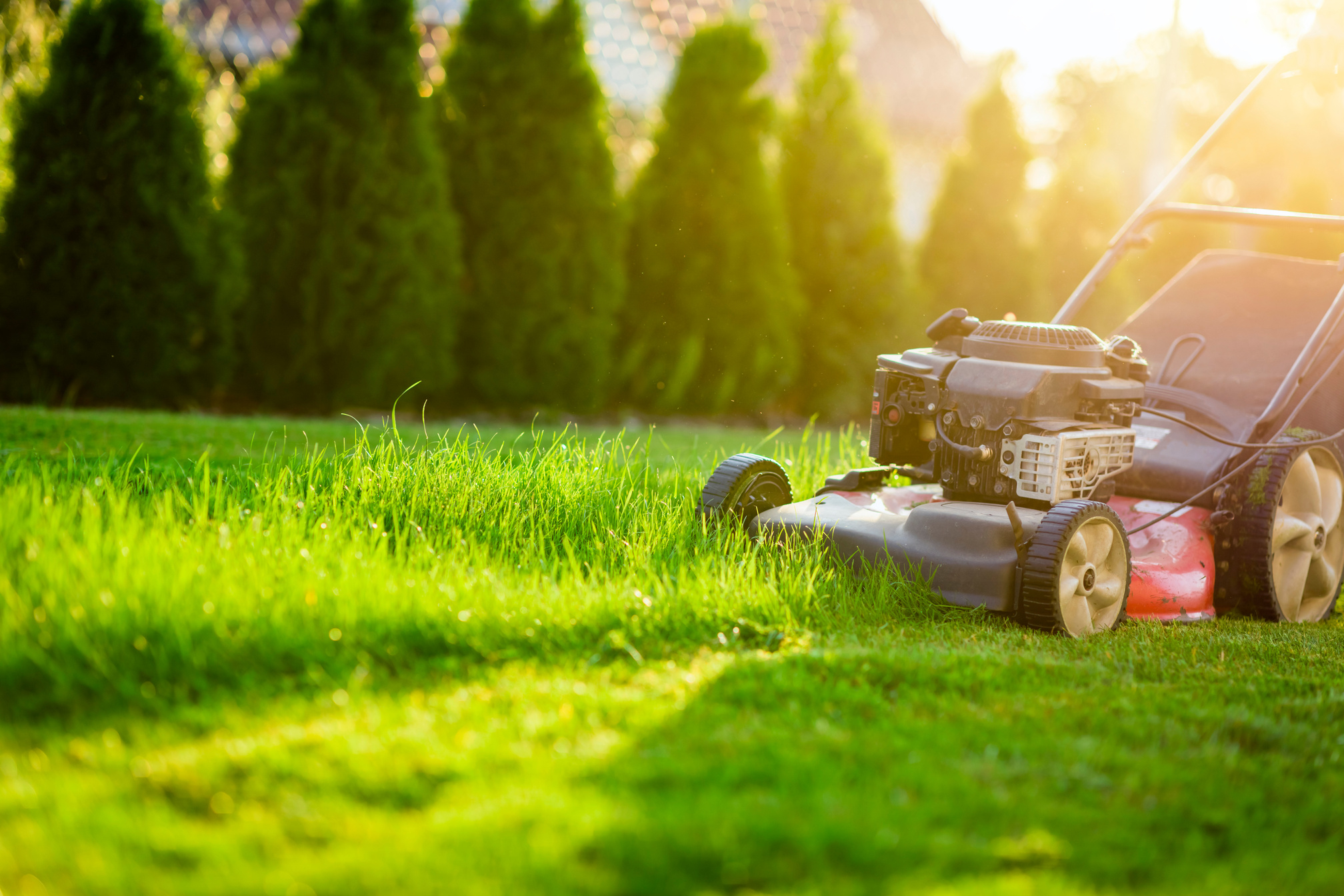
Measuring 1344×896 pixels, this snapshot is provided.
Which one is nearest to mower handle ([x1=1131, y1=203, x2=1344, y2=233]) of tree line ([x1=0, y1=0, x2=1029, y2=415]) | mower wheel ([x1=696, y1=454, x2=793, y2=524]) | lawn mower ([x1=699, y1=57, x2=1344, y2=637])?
lawn mower ([x1=699, y1=57, x2=1344, y2=637])

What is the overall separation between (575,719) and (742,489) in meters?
1.87

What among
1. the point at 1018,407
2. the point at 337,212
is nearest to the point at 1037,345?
the point at 1018,407

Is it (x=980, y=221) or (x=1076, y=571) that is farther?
(x=980, y=221)

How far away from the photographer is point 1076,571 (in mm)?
3828

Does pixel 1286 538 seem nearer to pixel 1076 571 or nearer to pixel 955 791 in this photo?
pixel 1076 571

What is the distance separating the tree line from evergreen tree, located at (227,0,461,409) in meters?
0.02

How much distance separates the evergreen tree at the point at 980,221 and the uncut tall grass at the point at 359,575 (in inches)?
299

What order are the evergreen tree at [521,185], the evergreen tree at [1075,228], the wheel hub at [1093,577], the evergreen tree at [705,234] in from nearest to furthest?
the wheel hub at [1093,577] < the evergreen tree at [521,185] < the evergreen tree at [705,234] < the evergreen tree at [1075,228]

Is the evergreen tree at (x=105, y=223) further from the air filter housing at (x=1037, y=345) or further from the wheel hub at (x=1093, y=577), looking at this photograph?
the wheel hub at (x=1093, y=577)

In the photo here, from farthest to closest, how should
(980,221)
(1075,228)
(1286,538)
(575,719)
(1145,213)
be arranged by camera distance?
(1075,228)
(980,221)
(1145,213)
(1286,538)
(575,719)

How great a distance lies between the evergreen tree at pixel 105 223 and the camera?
7.29 m

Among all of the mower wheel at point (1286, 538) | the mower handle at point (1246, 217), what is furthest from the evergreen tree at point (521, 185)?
the mower wheel at point (1286, 538)

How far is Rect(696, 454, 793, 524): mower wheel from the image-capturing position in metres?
4.30


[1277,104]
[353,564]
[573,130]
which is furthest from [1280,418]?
[1277,104]
